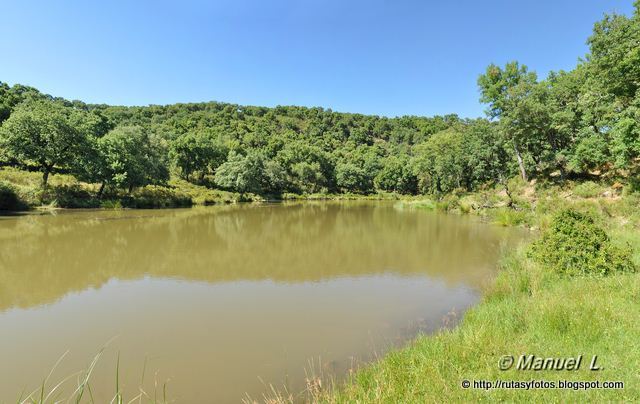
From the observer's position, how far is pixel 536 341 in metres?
4.79

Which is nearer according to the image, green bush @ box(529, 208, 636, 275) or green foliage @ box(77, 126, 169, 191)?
green bush @ box(529, 208, 636, 275)

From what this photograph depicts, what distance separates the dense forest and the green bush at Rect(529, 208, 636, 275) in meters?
13.9

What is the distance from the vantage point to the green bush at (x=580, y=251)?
7719 millimetres

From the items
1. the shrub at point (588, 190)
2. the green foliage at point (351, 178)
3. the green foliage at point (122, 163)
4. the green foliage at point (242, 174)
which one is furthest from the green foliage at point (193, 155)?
the shrub at point (588, 190)

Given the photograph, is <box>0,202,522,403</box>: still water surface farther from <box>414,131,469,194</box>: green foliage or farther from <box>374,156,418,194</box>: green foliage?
<box>374,156,418,194</box>: green foliage

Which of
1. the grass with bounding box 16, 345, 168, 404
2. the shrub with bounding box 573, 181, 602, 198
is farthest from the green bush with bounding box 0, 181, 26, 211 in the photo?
the shrub with bounding box 573, 181, 602, 198

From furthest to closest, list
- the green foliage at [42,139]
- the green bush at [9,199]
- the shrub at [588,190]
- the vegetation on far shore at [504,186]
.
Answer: the green foliage at [42,139] → the green bush at [9,199] → the shrub at [588,190] → the vegetation on far shore at [504,186]

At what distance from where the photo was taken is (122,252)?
14297 mm

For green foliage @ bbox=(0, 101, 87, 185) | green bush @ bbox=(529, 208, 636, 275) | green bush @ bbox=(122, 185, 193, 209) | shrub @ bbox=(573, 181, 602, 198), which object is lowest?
green bush @ bbox=(122, 185, 193, 209)

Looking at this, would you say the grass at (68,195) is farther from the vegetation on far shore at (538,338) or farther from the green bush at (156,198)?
the vegetation on far shore at (538,338)

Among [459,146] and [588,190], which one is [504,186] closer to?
[588,190]

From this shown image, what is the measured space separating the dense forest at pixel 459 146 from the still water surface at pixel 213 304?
46.2 ft

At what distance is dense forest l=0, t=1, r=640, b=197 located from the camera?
22.0 meters

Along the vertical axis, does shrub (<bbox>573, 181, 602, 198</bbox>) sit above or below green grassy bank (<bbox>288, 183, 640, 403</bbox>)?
above
